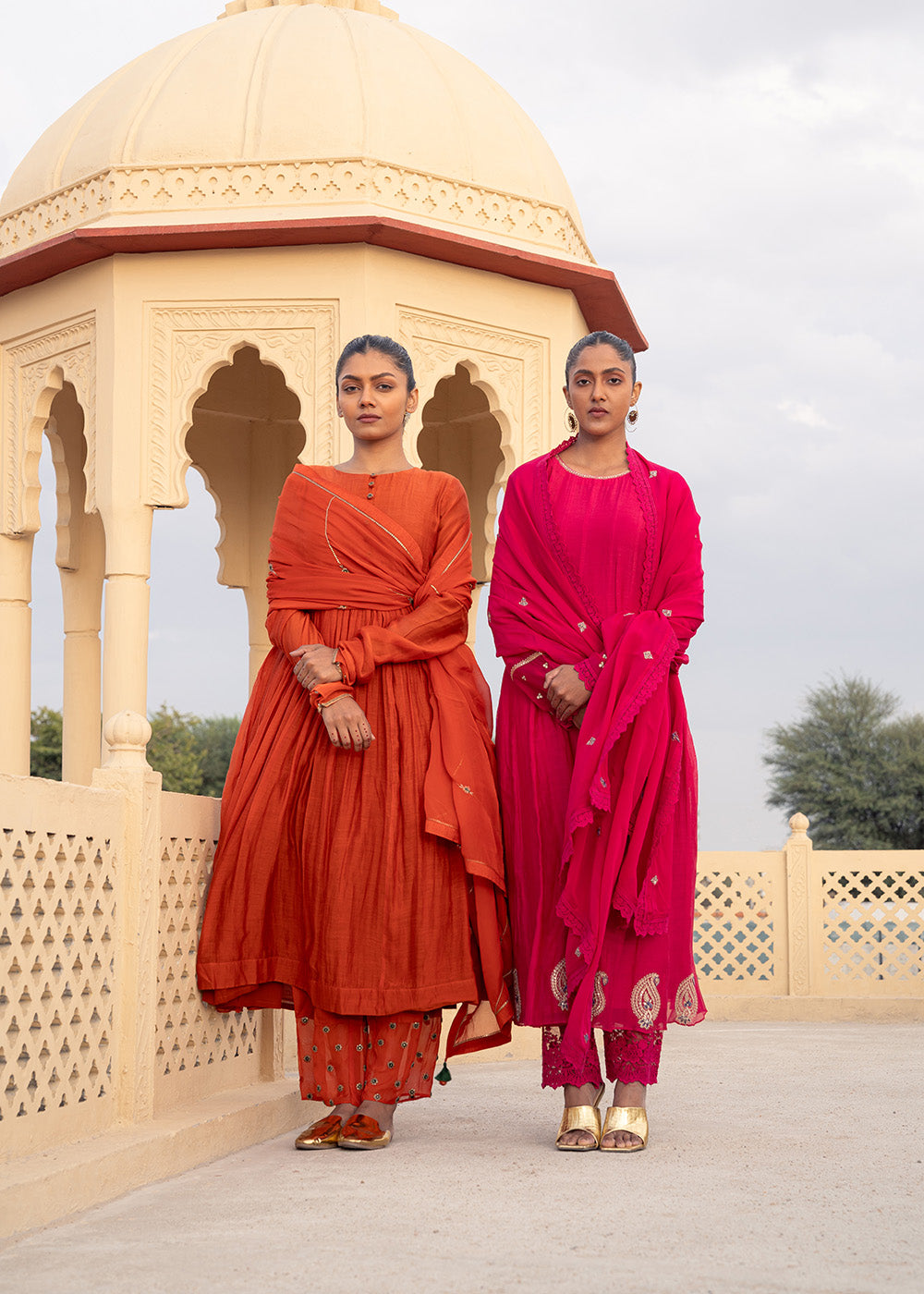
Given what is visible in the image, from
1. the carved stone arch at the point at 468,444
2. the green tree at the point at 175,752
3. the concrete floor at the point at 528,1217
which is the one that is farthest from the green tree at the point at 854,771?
the concrete floor at the point at 528,1217

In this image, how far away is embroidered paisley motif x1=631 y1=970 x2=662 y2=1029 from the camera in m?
3.39

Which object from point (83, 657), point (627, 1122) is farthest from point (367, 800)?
point (83, 657)

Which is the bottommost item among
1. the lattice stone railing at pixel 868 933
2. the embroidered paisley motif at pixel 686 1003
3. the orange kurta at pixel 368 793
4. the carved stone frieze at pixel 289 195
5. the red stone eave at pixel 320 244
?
the lattice stone railing at pixel 868 933

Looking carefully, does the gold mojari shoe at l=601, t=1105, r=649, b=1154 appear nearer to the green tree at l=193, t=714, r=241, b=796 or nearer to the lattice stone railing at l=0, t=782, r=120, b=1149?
the lattice stone railing at l=0, t=782, r=120, b=1149

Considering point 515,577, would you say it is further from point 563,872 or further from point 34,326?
point 34,326

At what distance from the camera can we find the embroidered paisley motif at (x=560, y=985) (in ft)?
11.3

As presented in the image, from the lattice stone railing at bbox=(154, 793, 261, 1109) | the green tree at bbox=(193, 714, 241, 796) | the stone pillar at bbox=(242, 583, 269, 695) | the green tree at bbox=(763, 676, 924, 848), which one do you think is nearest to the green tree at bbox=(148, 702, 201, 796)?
the green tree at bbox=(193, 714, 241, 796)

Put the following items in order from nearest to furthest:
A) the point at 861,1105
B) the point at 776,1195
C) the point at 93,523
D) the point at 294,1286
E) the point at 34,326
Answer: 1. the point at 294,1286
2. the point at 776,1195
3. the point at 861,1105
4. the point at 34,326
5. the point at 93,523

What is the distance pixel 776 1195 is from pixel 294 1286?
3.45ft

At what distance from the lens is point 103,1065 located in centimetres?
333

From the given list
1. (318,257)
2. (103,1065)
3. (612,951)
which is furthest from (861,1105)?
(318,257)

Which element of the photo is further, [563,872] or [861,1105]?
[861,1105]

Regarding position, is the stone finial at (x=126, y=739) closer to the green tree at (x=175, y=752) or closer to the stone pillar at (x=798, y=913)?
the stone pillar at (x=798, y=913)

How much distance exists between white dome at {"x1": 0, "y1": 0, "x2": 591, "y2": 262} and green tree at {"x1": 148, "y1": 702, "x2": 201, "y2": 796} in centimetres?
1764
